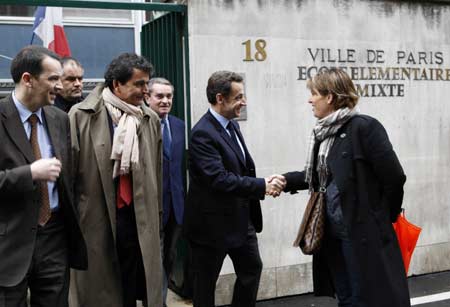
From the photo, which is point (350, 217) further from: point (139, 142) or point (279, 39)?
point (279, 39)

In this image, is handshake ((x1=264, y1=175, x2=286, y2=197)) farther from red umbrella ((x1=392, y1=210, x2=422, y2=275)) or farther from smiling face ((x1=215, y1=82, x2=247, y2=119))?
red umbrella ((x1=392, y1=210, x2=422, y2=275))

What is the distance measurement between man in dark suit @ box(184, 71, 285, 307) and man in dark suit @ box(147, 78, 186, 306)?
0.59 meters

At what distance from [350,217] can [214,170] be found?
1010 mm

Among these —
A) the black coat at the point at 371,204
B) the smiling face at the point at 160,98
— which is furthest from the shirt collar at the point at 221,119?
the black coat at the point at 371,204

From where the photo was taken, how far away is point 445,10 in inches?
289

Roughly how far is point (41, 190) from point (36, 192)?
0.31 ft

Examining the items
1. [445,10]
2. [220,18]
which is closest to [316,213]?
[220,18]

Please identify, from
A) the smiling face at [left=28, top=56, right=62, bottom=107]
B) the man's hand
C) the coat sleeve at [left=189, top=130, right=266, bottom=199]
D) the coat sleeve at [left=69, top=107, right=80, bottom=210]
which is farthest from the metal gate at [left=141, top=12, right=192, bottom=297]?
the man's hand

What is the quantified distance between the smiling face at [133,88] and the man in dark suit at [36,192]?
0.58 metres

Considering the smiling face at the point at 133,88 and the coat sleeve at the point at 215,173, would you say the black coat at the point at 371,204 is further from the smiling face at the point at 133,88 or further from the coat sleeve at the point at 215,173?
the smiling face at the point at 133,88

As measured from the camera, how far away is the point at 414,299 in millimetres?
6320

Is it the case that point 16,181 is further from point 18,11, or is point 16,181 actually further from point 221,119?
point 18,11

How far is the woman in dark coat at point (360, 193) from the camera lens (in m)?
4.34

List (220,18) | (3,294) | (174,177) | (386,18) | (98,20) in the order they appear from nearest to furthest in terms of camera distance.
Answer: (3,294), (174,177), (220,18), (386,18), (98,20)
